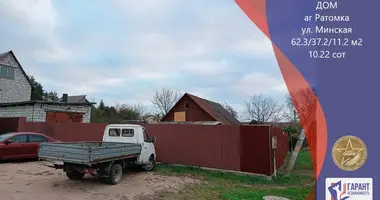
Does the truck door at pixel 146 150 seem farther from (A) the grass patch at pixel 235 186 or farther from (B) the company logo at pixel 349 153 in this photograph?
(B) the company logo at pixel 349 153

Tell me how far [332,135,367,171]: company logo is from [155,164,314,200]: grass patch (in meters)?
5.14

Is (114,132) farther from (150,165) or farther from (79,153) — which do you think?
(79,153)

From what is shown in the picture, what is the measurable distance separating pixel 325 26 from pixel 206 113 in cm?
2977

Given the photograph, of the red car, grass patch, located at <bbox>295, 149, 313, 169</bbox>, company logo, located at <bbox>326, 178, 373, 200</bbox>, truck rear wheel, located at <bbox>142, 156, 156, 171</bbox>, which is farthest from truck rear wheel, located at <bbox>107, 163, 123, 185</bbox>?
grass patch, located at <bbox>295, 149, 313, 169</bbox>

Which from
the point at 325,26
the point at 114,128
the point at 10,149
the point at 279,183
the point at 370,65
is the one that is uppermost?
the point at 325,26

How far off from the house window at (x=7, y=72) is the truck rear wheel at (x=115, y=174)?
31267mm

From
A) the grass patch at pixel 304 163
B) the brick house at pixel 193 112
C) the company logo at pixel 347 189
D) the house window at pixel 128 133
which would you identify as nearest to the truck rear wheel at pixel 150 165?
the house window at pixel 128 133

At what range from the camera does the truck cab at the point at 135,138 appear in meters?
12.7

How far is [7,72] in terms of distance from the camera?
36.0 meters

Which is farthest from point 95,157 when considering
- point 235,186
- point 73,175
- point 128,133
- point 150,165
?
point 235,186

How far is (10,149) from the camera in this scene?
47.5 feet

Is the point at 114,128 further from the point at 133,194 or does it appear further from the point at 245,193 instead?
the point at 245,193

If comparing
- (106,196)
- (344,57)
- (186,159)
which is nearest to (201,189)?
(106,196)

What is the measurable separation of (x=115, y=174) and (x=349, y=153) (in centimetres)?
774
